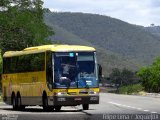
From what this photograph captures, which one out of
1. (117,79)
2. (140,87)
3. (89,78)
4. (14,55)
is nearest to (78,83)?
(89,78)

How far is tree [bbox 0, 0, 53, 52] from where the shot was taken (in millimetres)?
74000

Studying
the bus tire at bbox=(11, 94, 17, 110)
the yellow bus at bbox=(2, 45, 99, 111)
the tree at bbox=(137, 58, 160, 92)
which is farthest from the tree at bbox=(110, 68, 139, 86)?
the yellow bus at bbox=(2, 45, 99, 111)

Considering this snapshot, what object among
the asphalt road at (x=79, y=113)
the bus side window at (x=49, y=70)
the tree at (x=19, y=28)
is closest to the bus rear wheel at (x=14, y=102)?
the asphalt road at (x=79, y=113)

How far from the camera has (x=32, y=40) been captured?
7500 cm

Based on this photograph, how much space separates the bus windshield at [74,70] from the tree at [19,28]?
1760 inches

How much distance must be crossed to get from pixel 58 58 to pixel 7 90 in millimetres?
7713

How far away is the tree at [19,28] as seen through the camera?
7400cm

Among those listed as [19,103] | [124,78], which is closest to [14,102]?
[19,103]

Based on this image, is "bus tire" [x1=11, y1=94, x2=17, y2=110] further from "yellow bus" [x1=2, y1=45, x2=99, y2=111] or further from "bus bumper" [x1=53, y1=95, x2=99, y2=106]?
"bus bumper" [x1=53, y1=95, x2=99, y2=106]

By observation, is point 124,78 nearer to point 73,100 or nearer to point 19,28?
point 19,28

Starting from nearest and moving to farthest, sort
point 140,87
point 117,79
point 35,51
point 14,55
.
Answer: point 35,51 < point 14,55 < point 140,87 < point 117,79

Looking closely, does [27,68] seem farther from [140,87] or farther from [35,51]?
[140,87]

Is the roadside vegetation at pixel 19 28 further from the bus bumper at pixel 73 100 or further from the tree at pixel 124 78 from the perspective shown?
the tree at pixel 124 78

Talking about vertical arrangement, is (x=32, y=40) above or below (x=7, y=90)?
above
